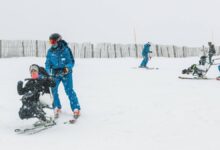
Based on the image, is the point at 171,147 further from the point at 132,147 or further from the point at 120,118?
the point at 120,118

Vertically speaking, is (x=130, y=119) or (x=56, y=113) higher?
(x=56, y=113)

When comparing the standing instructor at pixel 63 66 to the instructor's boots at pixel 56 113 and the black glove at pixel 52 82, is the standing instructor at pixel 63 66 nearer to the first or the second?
the instructor's boots at pixel 56 113

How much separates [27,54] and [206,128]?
22267 mm

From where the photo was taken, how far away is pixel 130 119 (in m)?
8.59

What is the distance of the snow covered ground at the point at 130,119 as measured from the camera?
7.05 m

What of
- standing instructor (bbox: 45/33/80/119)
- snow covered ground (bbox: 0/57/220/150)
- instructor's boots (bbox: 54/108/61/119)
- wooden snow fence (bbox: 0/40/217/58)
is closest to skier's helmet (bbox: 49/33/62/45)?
standing instructor (bbox: 45/33/80/119)

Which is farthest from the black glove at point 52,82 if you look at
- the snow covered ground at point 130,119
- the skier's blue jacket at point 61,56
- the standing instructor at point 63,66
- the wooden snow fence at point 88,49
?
the wooden snow fence at point 88,49

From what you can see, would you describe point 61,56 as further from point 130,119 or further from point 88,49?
point 88,49

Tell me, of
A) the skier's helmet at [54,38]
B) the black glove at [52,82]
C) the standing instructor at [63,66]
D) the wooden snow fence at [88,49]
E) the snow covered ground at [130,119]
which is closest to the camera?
the snow covered ground at [130,119]

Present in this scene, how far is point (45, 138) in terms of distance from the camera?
7.36 m

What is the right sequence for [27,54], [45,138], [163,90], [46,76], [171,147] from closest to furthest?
[171,147], [45,138], [46,76], [163,90], [27,54]

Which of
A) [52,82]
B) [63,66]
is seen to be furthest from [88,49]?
[52,82]

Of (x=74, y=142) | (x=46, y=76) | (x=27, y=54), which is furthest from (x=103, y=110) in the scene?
(x=27, y=54)

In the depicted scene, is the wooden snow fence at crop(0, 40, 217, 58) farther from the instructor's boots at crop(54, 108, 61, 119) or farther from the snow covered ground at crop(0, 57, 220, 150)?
the instructor's boots at crop(54, 108, 61, 119)
